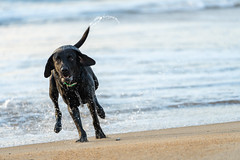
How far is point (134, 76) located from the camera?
11312 millimetres

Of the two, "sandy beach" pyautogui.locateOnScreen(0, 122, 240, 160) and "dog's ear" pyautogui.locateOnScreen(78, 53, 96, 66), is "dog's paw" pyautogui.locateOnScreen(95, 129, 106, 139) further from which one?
"dog's ear" pyautogui.locateOnScreen(78, 53, 96, 66)

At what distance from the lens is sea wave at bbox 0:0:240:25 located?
92.0 ft


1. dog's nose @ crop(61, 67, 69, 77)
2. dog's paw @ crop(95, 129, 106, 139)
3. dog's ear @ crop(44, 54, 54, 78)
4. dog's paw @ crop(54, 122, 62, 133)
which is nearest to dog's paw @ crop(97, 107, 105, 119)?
Result: dog's paw @ crop(54, 122, 62, 133)

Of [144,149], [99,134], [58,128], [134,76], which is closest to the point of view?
[144,149]

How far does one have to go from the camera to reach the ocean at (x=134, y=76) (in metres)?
7.97

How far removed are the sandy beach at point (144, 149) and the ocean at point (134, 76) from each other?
2.40 ft

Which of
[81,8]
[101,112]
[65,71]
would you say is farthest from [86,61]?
[81,8]

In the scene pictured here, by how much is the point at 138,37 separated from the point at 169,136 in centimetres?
1106

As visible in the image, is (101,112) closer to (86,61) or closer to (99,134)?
(99,134)

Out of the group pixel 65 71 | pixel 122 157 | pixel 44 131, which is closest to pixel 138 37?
pixel 44 131

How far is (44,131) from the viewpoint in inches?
303

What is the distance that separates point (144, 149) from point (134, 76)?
587 cm

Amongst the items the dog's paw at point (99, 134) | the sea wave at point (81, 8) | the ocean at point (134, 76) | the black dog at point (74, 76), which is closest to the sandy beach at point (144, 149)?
the dog's paw at point (99, 134)

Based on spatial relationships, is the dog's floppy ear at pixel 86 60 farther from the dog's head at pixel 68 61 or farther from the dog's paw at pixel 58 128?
the dog's paw at pixel 58 128
